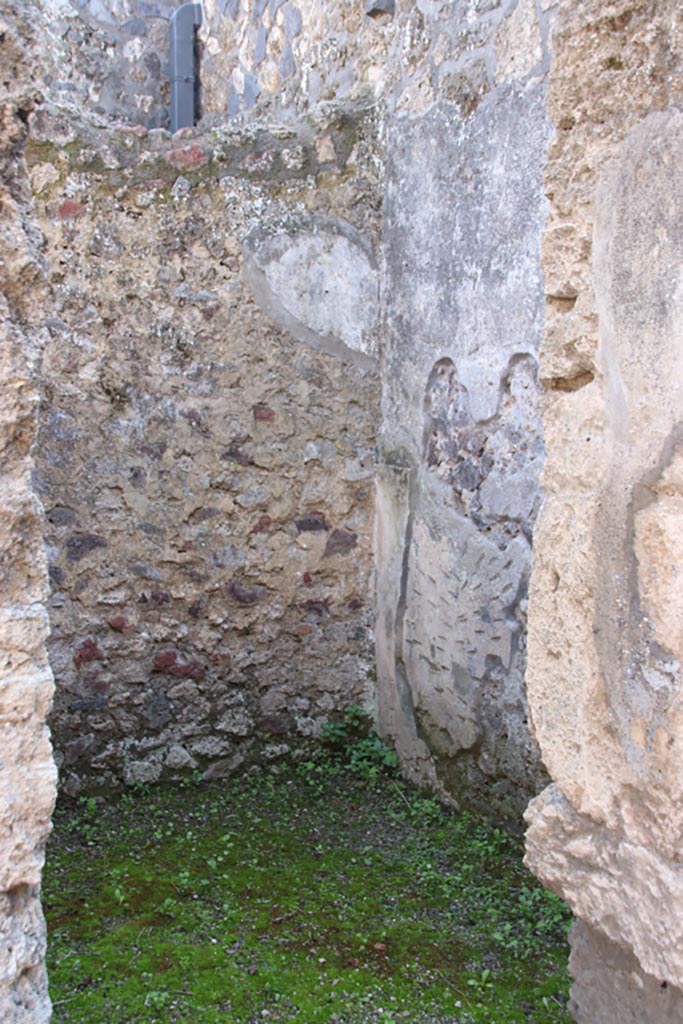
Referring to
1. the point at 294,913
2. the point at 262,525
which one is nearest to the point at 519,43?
the point at 262,525

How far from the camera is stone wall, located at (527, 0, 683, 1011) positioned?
151 centimetres

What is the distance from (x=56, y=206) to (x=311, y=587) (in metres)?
1.75

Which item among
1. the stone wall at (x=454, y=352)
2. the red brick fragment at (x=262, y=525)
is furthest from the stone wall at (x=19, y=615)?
the red brick fragment at (x=262, y=525)

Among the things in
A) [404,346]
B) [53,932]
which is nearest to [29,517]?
[53,932]

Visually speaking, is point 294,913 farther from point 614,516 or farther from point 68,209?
point 68,209

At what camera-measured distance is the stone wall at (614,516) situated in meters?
1.51

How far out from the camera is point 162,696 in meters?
3.88

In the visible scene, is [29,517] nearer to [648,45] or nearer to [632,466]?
[632,466]

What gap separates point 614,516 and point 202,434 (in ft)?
8.07

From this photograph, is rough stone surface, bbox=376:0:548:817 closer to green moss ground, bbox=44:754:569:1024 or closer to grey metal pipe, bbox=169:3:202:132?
green moss ground, bbox=44:754:569:1024

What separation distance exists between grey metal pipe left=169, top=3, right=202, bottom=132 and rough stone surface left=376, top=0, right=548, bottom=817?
204cm

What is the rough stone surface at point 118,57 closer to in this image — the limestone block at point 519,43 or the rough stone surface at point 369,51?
the rough stone surface at point 369,51

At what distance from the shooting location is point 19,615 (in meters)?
1.50

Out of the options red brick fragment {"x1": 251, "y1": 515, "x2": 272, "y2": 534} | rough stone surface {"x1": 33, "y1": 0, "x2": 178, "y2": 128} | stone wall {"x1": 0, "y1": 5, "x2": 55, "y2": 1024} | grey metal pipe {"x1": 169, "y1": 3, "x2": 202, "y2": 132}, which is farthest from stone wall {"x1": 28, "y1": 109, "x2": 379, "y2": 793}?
rough stone surface {"x1": 33, "y1": 0, "x2": 178, "y2": 128}
